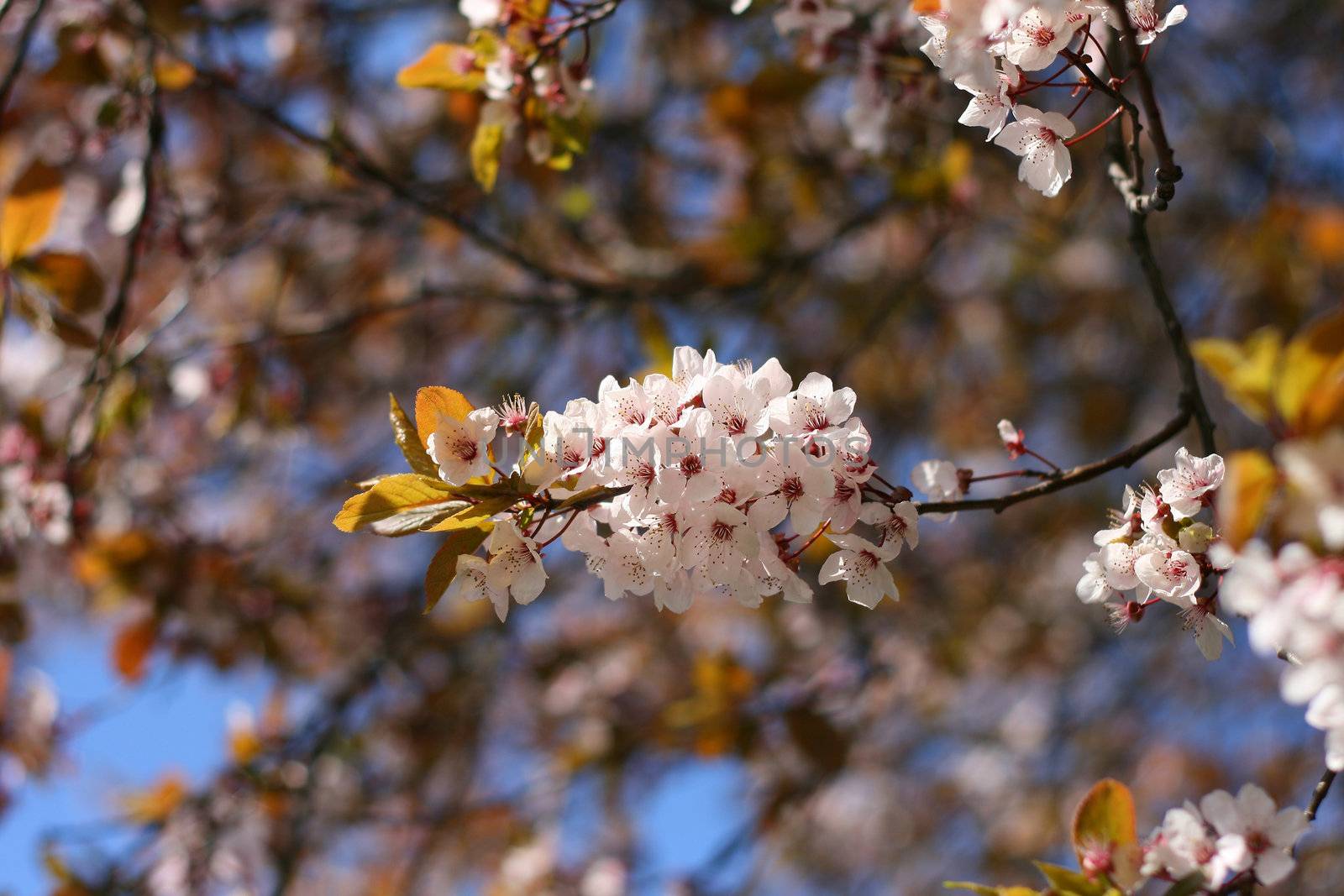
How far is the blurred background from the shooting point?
260 cm

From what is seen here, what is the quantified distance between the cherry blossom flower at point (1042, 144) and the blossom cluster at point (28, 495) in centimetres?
210

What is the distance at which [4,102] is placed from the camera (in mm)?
1878

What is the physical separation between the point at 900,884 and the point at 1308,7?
3858mm

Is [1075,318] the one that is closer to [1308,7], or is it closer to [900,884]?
[1308,7]

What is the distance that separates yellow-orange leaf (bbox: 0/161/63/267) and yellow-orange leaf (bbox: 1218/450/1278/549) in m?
2.13

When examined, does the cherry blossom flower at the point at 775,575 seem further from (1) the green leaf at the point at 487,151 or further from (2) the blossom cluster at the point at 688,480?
(1) the green leaf at the point at 487,151

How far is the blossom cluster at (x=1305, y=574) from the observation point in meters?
0.76

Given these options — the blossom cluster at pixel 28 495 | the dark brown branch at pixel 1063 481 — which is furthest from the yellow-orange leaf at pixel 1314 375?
the blossom cluster at pixel 28 495

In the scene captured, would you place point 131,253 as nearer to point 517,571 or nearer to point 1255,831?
point 517,571

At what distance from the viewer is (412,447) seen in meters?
1.21

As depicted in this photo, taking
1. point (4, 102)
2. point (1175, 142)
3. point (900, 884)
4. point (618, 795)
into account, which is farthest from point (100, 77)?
point (900, 884)

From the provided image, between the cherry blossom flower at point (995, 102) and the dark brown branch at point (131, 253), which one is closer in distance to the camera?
the cherry blossom flower at point (995, 102)

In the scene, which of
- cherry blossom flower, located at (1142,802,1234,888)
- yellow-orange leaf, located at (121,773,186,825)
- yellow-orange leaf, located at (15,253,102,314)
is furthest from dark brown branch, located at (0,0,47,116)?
cherry blossom flower, located at (1142,802,1234,888)

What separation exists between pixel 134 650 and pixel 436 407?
2.19 metres
